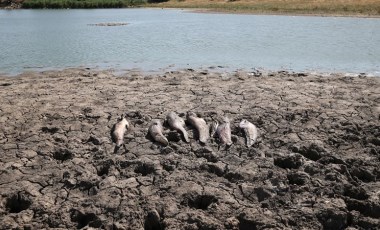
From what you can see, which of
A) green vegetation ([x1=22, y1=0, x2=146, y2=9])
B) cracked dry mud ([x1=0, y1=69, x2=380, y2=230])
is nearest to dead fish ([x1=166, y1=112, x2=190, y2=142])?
cracked dry mud ([x1=0, y1=69, x2=380, y2=230])

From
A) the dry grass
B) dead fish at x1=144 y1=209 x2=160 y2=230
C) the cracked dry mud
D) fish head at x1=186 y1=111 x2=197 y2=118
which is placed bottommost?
dead fish at x1=144 y1=209 x2=160 y2=230

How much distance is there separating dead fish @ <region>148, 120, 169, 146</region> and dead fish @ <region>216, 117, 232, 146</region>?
93 cm

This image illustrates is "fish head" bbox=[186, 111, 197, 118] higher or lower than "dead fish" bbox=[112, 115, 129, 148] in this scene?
higher

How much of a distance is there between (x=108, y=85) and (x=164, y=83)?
4.84 ft

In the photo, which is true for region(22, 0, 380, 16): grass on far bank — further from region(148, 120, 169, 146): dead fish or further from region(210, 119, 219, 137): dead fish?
region(148, 120, 169, 146): dead fish

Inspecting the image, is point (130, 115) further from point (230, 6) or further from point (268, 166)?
point (230, 6)

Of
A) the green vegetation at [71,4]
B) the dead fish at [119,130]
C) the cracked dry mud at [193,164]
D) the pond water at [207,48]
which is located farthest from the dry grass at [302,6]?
the dead fish at [119,130]

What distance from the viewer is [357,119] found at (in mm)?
8266

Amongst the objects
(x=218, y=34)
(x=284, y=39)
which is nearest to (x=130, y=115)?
(x=284, y=39)

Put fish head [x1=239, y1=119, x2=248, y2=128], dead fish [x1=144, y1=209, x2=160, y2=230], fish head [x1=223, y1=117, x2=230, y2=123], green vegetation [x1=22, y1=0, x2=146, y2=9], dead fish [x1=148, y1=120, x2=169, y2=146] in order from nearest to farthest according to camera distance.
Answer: dead fish [x1=144, y1=209, x2=160, y2=230], dead fish [x1=148, y1=120, x2=169, y2=146], fish head [x1=239, y1=119, x2=248, y2=128], fish head [x1=223, y1=117, x2=230, y2=123], green vegetation [x1=22, y1=0, x2=146, y2=9]

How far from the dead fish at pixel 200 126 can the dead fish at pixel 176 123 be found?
18 centimetres

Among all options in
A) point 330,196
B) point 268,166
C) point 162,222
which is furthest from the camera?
point 268,166

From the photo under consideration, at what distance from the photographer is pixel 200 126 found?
7.83 m

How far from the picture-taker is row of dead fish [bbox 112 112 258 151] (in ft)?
24.2
